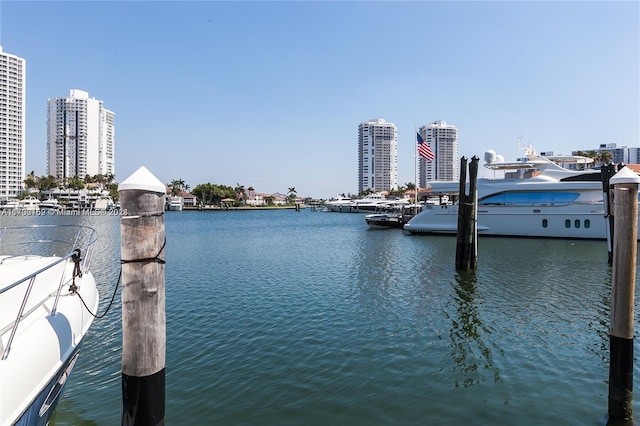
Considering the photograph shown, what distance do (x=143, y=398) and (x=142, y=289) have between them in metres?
1.21

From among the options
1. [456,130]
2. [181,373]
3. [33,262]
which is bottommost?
[181,373]

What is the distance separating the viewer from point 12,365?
354 centimetres

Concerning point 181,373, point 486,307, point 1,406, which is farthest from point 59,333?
point 486,307

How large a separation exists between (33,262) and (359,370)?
6.34 m

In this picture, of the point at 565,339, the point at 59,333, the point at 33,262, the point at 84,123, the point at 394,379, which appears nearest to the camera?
the point at 59,333

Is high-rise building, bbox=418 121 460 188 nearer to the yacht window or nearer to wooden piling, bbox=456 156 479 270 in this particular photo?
the yacht window

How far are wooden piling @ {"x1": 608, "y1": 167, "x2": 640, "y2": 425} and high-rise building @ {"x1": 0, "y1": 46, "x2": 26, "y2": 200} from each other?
618 feet

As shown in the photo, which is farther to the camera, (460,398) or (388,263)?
(388,263)

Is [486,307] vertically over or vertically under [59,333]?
under

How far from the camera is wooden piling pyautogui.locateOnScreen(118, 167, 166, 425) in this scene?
13.3ft

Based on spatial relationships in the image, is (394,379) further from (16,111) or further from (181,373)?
(16,111)

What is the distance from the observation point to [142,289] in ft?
13.4

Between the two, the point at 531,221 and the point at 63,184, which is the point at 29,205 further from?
the point at 531,221

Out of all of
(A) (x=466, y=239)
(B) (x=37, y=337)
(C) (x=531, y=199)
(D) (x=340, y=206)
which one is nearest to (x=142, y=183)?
(B) (x=37, y=337)
